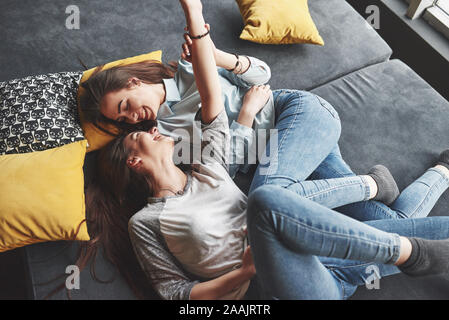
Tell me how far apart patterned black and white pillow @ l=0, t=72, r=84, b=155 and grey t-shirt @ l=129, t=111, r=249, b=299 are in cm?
48

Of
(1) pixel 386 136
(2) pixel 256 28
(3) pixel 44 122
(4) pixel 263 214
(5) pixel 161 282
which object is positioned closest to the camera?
(4) pixel 263 214

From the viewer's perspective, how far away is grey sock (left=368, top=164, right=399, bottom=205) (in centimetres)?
138

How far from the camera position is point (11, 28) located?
6.23 ft

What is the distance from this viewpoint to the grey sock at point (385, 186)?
1381 mm

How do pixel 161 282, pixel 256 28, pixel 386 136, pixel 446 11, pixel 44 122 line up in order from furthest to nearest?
pixel 446 11, pixel 256 28, pixel 386 136, pixel 44 122, pixel 161 282

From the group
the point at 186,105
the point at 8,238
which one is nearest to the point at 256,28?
A: the point at 186,105

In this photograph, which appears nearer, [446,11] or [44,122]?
[44,122]

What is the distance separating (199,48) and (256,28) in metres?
0.61

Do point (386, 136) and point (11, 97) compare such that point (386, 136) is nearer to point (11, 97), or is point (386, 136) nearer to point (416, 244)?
point (416, 244)

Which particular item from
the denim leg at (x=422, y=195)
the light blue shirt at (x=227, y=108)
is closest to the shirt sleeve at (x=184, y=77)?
the light blue shirt at (x=227, y=108)

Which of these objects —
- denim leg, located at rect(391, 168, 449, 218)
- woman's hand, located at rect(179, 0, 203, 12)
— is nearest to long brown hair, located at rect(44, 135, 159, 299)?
woman's hand, located at rect(179, 0, 203, 12)

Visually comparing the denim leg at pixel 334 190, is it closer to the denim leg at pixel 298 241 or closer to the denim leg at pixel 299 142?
the denim leg at pixel 299 142

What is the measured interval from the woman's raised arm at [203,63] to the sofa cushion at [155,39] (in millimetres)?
548

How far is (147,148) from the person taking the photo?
1.38 metres
